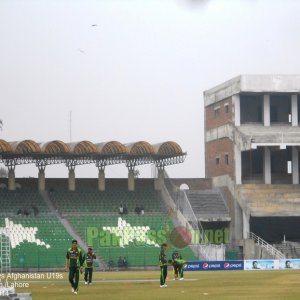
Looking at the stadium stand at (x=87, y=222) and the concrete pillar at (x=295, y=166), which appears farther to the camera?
the concrete pillar at (x=295, y=166)

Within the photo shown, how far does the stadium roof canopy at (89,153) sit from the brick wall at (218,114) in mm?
7259

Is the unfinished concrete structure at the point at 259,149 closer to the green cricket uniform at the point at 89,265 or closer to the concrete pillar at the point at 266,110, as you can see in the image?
the concrete pillar at the point at 266,110

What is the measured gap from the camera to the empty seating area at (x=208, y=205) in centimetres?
9481

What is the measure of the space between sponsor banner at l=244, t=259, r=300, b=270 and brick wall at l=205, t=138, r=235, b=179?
20.9 metres

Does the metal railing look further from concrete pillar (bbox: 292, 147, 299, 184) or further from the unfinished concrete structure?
concrete pillar (bbox: 292, 147, 299, 184)

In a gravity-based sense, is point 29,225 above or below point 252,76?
below

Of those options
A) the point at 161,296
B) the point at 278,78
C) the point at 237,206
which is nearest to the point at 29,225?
the point at 237,206

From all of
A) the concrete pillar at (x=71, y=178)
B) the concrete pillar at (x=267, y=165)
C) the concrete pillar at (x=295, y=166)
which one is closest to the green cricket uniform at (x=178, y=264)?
the concrete pillar at (x=71, y=178)

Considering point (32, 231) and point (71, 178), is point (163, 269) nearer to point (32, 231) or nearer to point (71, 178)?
point (32, 231)

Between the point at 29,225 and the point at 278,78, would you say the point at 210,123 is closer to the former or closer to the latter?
the point at 278,78

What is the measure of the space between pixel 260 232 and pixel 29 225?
24.3 meters

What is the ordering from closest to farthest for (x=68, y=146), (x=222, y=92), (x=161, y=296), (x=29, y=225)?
(x=161, y=296), (x=29, y=225), (x=68, y=146), (x=222, y=92)

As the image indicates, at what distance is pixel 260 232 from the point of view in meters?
95.8

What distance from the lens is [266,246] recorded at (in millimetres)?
85688
